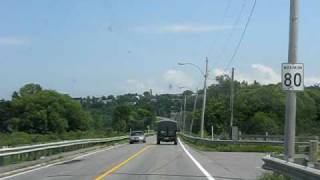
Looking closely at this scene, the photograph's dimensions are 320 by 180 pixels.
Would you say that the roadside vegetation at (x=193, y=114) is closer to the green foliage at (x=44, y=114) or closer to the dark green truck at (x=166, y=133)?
the green foliage at (x=44, y=114)

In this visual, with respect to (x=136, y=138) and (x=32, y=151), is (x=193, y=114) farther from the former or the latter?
(x=32, y=151)

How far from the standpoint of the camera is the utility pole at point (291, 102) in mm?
18750

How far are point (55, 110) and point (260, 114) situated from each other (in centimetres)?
4957

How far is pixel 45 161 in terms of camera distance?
99.1 feet

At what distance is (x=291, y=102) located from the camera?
748 inches

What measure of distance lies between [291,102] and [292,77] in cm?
77

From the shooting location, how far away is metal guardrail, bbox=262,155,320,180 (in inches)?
539

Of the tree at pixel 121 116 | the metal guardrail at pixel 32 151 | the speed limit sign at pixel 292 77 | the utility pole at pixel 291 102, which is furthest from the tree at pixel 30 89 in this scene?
the speed limit sign at pixel 292 77

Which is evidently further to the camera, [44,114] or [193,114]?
[44,114]

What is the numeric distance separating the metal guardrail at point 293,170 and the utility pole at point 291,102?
0.55m

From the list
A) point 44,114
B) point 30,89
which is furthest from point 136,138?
point 30,89

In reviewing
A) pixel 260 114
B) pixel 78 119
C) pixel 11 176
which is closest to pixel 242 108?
pixel 260 114

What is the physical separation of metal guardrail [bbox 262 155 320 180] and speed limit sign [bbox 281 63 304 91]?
2243 millimetres

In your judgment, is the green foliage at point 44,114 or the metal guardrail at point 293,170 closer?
the metal guardrail at point 293,170
